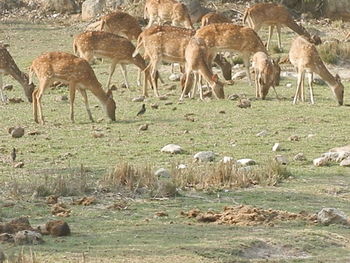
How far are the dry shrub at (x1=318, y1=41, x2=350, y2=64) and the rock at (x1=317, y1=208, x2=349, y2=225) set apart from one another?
14943mm

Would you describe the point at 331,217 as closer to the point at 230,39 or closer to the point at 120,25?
the point at 230,39

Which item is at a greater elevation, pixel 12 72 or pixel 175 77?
pixel 12 72

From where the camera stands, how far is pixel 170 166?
41.7ft

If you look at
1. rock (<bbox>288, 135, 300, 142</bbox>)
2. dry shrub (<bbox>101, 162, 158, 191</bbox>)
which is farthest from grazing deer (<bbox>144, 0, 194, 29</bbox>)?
dry shrub (<bbox>101, 162, 158, 191</bbox>)

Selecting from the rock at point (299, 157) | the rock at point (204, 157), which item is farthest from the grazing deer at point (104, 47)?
the rock at point (299, 157)

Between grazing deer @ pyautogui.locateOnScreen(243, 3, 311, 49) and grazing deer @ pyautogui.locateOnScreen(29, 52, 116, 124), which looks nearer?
grazing deer @ pyautogui.locateOnScreen(29, 52, 116, 124)

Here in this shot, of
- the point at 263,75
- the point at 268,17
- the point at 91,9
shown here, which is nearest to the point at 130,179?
the point at 263,75

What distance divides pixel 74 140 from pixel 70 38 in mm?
13927

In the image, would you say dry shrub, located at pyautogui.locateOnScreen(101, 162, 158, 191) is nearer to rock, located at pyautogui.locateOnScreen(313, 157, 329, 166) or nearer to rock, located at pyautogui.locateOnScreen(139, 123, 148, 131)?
rock, located at pyautogui.locateOnScreen(313, 157, 329, 166)

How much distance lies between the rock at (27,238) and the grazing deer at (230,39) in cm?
1322

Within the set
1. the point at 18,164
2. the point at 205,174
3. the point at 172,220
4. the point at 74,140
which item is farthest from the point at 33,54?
the point at 172,220

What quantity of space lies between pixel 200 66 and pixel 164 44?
1303 mm

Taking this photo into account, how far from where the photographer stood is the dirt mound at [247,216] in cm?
948

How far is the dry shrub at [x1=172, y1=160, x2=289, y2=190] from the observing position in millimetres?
11250
